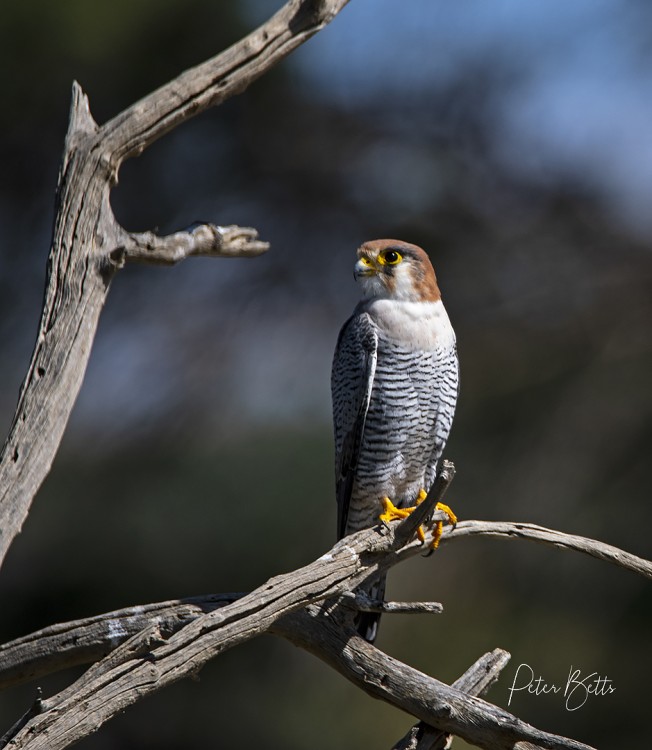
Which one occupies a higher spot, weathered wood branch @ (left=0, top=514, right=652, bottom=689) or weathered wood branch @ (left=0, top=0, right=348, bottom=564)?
weathered wood branch @ (left=0, top=0, right=348, bottom=564)

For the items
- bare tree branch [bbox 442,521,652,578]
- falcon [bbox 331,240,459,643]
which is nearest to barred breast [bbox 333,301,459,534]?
falcon [bbox 331,240,459,643]

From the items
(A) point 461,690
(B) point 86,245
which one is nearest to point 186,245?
(B) point 86,245

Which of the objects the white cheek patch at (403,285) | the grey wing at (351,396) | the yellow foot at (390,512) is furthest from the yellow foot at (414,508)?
the white cheek patch at (403,285)

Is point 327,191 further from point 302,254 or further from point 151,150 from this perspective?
point 151,150

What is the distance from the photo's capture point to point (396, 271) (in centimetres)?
418

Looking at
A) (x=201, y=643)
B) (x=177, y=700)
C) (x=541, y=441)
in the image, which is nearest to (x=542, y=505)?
(x=541, y=441)

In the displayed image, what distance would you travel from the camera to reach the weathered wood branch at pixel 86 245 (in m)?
2.83

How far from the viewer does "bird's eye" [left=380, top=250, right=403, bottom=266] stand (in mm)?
4188

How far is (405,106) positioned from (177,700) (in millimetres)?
4739

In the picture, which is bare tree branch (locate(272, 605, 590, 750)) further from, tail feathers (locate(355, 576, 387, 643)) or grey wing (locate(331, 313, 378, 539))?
grey wing (locate(331, 313, 378, 539))

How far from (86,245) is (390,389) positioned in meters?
1.53

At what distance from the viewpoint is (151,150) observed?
757 centimetres

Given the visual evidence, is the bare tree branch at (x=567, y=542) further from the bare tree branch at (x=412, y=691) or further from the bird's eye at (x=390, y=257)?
the bird's eye at (x=390, y=257)

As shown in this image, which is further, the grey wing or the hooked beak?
the hooked beak
